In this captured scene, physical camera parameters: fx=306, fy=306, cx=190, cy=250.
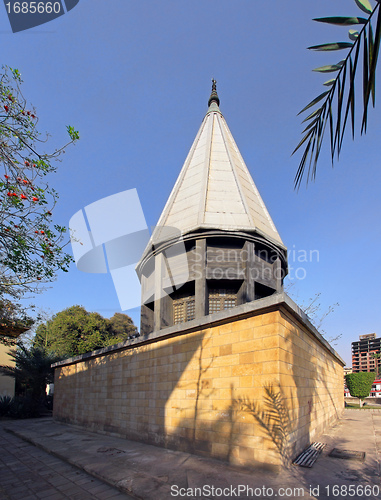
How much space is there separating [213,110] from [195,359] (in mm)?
15822

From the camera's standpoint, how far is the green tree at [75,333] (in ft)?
94.0

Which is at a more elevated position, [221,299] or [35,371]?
[221,299]

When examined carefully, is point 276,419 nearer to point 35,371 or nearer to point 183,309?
point 183,309

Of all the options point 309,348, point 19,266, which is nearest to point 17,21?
point 19,266


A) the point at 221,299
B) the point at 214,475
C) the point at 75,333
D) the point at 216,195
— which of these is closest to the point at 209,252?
the point at 221,299

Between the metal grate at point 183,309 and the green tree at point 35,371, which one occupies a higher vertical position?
the metal grate at point 183,309

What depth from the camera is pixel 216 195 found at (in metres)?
13.3

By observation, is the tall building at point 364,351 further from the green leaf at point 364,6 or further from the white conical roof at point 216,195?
the green leaf at point 364,6

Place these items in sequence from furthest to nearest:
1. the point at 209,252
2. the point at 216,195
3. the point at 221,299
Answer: the point at 216,195, the point at 221,299, the point at 209,252

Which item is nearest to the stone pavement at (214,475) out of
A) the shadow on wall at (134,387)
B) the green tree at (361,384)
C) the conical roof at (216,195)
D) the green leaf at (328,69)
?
the shadow on wall at (134,387)

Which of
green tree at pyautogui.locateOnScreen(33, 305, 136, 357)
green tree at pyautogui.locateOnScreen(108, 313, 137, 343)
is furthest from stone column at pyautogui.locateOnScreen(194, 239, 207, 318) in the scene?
green tree at pyautogui.locateOnScreen(108, 313, 137, 343)

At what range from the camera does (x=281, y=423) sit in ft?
18.0

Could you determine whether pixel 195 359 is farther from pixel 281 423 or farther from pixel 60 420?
pixel 60 420

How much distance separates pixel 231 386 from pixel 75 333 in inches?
1031
